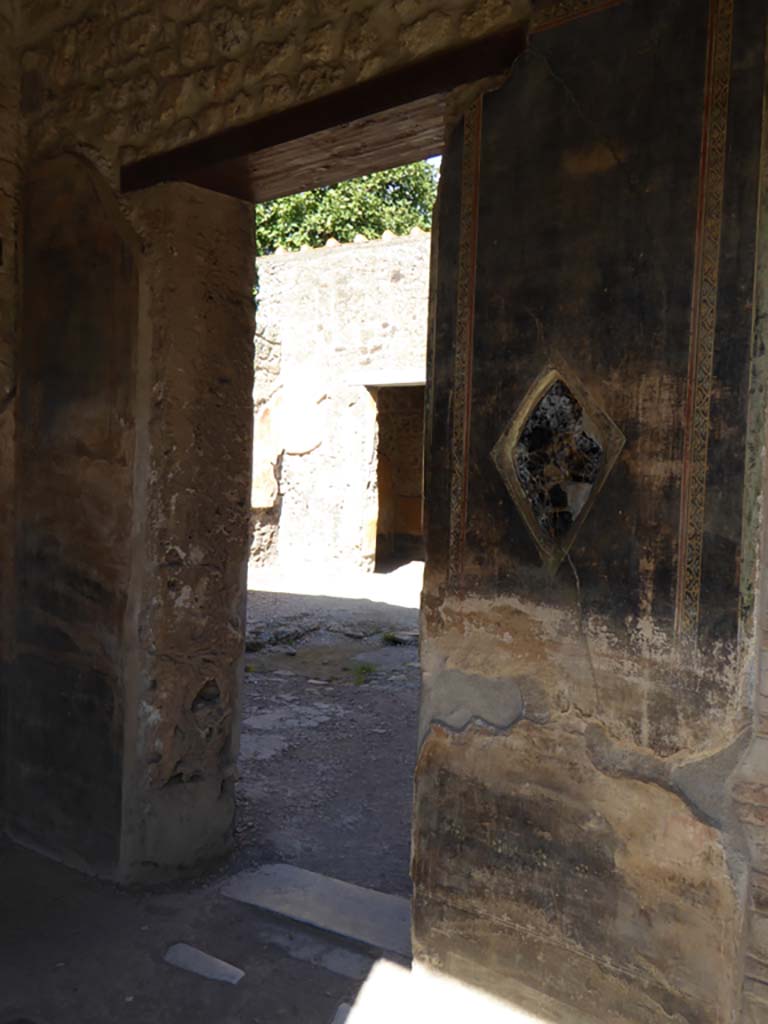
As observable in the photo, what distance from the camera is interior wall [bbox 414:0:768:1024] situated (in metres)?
1.72

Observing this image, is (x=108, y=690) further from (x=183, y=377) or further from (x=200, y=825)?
(x=183, y=377)

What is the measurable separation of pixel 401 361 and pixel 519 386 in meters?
7.98

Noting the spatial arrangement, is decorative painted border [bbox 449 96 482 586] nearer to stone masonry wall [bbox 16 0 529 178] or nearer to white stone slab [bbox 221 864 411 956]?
stone masonry wall [bbox 16 0 529 178]

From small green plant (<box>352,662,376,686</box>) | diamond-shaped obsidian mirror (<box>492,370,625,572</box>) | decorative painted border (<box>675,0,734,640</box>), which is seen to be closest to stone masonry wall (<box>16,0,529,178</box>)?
decorative painted border (<box>675,0,734,640</box>)

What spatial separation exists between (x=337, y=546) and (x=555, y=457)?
8.51 metres

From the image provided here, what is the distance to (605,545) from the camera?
190 cm

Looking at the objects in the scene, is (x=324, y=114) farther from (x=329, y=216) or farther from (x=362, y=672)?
(x=329, y=216)

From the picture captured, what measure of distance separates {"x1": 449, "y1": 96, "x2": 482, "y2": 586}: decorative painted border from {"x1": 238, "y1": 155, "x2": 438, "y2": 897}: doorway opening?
4.81 ft

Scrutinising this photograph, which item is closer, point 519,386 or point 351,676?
point 519,386

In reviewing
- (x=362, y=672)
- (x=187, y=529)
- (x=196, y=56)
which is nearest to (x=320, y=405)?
(x=362, y=672)

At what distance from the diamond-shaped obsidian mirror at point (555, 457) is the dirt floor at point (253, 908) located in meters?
1.40

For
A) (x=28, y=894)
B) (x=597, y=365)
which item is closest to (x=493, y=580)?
(x=597, y=365)

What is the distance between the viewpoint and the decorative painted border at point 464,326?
2104 millimetres

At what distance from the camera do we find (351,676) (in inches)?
225
